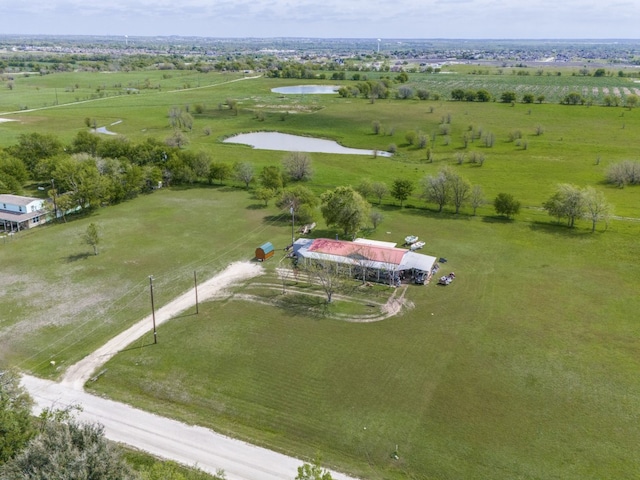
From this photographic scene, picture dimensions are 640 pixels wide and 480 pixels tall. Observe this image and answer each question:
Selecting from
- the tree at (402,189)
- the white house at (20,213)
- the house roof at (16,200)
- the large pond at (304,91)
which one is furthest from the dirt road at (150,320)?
the large pond at (304,91)

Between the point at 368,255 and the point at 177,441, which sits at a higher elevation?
the point at 368,255

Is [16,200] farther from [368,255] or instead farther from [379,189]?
[379,189]

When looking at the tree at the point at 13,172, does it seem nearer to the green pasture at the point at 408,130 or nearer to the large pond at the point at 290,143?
the green pasture at the point at 408,130

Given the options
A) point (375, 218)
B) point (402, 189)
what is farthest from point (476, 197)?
point (375, 218)

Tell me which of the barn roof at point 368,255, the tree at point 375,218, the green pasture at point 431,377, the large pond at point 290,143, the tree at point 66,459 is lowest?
the green pasture at point 431,377

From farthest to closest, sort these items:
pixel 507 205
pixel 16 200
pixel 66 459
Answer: pixel 507 205 < pixel 16 200 < pixel 66 459

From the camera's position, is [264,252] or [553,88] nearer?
[264,252]

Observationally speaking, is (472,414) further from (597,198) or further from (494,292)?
(597,198)
